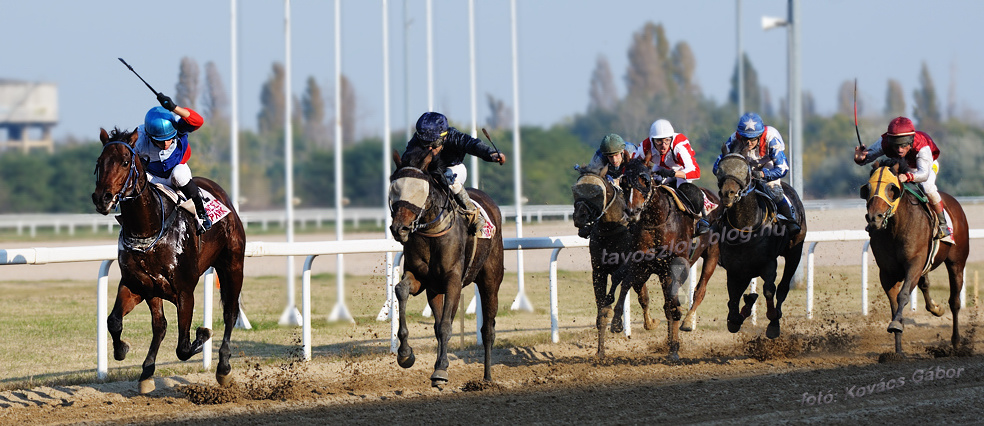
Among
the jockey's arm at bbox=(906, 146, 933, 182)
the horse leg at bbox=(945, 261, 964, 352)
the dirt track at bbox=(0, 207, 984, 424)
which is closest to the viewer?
the dirt track at bbox=(0, 207, 984, 424)

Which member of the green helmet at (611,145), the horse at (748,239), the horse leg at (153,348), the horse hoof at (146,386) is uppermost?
the green helmet at (611,145)

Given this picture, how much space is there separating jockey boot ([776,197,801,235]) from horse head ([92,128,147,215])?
16.9ft

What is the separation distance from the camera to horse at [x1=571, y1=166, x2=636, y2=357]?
7543 millimetres

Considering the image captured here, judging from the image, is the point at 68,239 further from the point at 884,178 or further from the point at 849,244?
the point at 884,178

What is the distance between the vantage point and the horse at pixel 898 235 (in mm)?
7965

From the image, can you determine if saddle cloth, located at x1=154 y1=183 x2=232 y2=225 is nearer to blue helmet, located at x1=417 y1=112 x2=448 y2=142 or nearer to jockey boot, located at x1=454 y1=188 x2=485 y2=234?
blue helmet, located at x1=417 y1=112 x2=448 y2=142

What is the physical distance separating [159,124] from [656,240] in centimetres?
381

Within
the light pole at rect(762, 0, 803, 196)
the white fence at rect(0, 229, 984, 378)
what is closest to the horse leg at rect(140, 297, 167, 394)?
the white fence at rect(0, 229, 984, 378)

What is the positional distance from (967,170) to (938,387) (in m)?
19.0

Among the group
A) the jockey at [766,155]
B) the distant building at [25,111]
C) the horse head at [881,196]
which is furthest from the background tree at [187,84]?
the distant building at [25,111]

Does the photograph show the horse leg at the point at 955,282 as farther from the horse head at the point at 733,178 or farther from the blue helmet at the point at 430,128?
Answer: the blue helmet at the point at 430,128

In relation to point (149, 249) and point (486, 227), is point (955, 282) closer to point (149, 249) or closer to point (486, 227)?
point (486, 227)

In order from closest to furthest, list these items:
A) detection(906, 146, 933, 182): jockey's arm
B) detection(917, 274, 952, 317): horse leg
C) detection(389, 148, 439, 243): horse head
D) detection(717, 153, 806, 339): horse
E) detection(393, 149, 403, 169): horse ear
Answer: detection(389, 148, 439, 243): horse head
detection(393, 149, 403, 169): horse ear
detection(717, 153, 806, 339): horse
detection(906, 146, 933, 182): jockey's arm
detection(917, 274, 952, 317): horse leg

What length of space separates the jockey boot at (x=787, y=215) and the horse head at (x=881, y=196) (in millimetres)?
673
